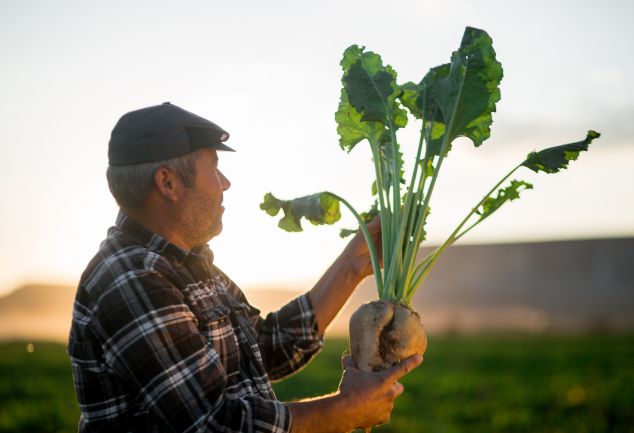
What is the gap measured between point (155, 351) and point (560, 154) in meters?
2.02

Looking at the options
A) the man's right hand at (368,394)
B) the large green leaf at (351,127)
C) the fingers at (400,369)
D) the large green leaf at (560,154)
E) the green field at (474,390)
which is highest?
the large green leaf at (351,127)

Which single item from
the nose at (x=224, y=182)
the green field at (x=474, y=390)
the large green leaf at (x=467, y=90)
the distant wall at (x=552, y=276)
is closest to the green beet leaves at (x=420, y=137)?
the large green leaf at (x=467, y=90)

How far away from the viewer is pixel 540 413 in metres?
13.3

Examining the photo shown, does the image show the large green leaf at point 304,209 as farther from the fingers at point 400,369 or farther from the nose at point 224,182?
the fingers at point 400,369

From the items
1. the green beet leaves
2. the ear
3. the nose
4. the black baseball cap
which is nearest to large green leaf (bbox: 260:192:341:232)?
the green beet leaves

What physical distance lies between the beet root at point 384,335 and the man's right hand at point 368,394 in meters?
0.32

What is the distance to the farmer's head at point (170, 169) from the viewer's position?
283cm

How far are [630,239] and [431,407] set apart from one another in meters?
62.2

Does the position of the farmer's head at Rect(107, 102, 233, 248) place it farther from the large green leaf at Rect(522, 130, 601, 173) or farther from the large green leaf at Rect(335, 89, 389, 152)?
the large green leaf at Rect(522, 130, 601, 173)

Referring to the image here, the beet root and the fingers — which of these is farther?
the beet root

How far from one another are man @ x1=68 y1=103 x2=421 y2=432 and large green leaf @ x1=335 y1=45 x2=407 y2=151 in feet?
2.65

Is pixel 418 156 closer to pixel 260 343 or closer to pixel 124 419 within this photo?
pixel 260 343

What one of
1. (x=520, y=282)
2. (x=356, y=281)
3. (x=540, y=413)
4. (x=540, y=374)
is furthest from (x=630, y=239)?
(x=356, y=281)

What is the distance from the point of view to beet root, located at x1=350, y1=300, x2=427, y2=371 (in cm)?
333
